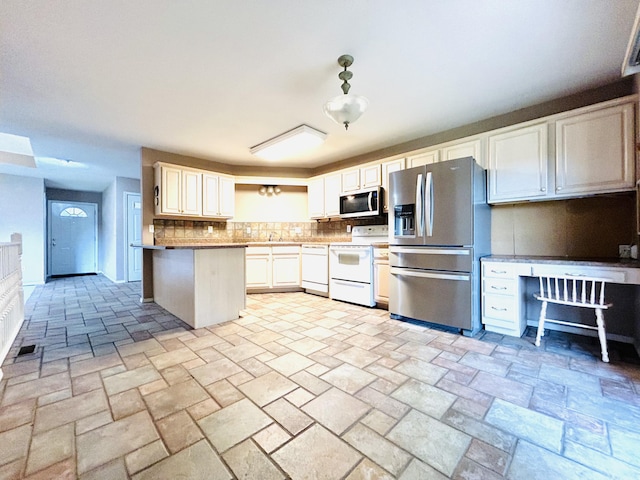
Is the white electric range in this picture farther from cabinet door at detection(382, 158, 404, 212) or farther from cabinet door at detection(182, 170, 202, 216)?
cabinet door at detection(182, 170, 202, 216)

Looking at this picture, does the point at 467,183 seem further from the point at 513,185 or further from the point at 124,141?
the point at 124,141

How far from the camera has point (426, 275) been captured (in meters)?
3.04

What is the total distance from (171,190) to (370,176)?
3101mm

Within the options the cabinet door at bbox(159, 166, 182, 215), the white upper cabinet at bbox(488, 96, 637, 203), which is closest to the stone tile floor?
the white upper cabinet at bbox(488, 96, 637, 203)

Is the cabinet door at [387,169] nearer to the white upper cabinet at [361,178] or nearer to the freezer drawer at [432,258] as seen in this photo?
the white upper cabinet at [361,178]

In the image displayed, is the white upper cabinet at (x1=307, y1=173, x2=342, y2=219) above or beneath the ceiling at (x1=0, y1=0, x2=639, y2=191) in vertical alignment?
beneath

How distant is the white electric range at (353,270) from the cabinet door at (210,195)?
2.13 m

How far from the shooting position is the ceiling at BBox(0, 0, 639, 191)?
1.74 m

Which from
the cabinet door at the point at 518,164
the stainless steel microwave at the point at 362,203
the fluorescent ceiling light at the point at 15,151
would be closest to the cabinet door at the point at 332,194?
the stainless steel microwave at the point at 362,203

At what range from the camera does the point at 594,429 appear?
1420mm

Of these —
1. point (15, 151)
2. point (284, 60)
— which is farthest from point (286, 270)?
point (15, 151)

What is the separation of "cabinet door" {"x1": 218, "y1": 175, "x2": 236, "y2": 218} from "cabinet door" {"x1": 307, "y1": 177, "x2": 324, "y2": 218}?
1.41 metres

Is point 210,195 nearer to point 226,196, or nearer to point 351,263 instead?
point 226,196

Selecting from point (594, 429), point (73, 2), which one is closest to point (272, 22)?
point (73, 2)
